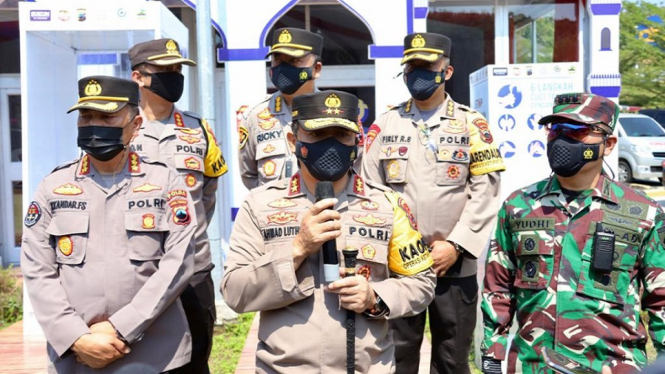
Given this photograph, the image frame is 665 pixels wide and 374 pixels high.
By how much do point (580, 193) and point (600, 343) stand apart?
599 mm

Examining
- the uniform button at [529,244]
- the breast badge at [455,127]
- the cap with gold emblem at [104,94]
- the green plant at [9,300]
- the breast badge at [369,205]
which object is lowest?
the green plant at [9,300]

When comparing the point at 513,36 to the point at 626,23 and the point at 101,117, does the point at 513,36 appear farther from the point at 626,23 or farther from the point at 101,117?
the point at 626,23

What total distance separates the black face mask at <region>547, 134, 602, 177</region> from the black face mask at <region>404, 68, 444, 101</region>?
4.43ft

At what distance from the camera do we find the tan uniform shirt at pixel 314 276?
2.79m

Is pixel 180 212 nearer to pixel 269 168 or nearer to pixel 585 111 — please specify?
pixel 269 168

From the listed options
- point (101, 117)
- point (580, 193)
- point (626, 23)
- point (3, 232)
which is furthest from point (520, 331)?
point (626, 23)

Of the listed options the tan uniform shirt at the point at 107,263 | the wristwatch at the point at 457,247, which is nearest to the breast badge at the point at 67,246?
the tan uniform shirt at the point at 107,263

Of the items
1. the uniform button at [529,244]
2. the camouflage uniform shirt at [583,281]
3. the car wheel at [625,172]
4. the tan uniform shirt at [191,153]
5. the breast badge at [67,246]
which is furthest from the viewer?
the car wheel at [625,172]

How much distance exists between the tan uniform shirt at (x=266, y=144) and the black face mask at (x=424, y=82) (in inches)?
29.6

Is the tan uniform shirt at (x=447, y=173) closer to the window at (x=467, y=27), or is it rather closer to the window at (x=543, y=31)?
the window at (x=467, y=27)

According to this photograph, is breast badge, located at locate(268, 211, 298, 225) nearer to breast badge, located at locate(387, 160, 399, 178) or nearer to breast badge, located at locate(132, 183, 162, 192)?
breast badge, located at locate(132, 183, 162, 192)

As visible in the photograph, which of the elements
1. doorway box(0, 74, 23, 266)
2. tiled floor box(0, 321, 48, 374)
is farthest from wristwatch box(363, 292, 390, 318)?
doorway box(0, 74, 23, 266)

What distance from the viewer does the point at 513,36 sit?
1055cm

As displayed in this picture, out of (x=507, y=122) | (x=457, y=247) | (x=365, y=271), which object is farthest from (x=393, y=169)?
(x=507, y=122)
